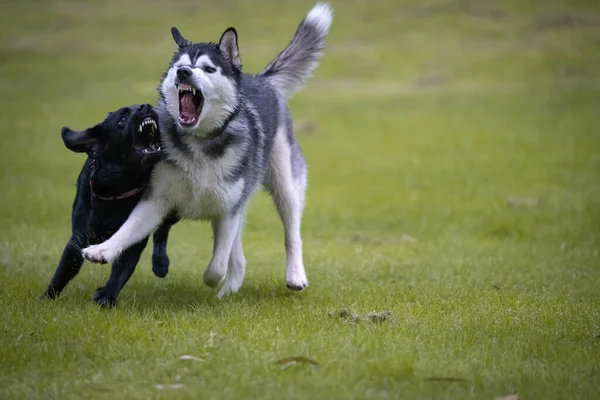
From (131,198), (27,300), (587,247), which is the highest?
(131,198)

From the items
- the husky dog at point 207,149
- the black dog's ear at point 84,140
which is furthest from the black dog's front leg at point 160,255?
the black dog's ear at point 84,140

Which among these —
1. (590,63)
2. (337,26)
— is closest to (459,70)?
(590,63)

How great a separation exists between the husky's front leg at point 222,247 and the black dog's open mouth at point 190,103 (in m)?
0.90

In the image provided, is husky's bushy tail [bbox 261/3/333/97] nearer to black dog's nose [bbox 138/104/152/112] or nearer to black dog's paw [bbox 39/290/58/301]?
black dog's nose [bbox 138/104/152/112]

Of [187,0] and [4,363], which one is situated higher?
[187,0]

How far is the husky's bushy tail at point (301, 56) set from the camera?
8.82 meters

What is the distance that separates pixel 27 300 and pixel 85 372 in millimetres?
2062

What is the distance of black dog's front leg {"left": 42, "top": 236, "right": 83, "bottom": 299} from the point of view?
696 cm

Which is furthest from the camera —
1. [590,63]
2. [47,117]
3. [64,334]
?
[590,63]

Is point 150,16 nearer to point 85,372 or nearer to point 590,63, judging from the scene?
point 590,63

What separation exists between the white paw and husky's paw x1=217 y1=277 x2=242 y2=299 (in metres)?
1.49

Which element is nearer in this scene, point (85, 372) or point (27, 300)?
point (85, 372)

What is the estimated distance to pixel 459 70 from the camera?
1475 inches

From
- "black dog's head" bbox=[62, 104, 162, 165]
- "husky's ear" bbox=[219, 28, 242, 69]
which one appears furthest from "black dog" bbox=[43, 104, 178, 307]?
"husky's ear" bbox=[219, 28, 242, 69]
